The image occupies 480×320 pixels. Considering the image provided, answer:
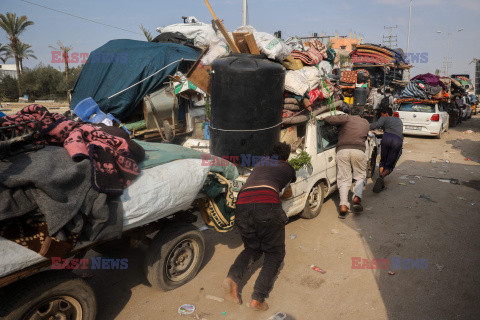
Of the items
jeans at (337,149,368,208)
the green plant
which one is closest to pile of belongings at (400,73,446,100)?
jeans at (337,149,368,208)

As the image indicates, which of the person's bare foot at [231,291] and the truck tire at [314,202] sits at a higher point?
the truck tire at [314,202]

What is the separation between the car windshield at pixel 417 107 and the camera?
42.5 feet

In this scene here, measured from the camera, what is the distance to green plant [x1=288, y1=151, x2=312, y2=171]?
178 inches

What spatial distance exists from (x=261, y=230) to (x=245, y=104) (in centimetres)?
177

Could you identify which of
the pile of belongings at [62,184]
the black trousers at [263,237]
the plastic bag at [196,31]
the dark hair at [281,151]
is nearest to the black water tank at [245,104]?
the dark hair at [281,151]

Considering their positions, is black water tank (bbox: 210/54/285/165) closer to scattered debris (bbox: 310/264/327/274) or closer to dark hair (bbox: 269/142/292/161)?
dark hair (bbox: 269/142/292/161)

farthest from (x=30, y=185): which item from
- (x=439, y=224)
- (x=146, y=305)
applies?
(x=439, y=224)

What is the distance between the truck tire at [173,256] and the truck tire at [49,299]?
70 cm

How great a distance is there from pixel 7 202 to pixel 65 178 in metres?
0.37

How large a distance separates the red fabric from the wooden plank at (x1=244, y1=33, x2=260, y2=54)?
2.65 meters

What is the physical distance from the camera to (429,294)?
3426mm

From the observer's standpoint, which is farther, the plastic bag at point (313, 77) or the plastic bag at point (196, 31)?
the plastic bag at point (196, 31)

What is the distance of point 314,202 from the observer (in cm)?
538

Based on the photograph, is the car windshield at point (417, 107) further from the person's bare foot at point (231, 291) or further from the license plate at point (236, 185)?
the person's bare foot at point (231, 291)
